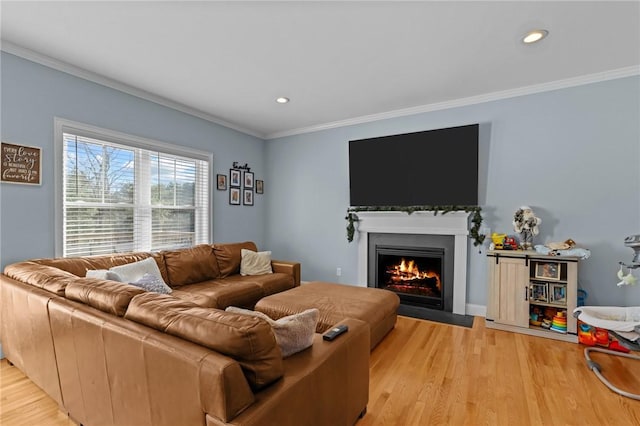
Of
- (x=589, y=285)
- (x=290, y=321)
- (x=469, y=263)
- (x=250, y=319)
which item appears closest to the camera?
(x=250, y=319)

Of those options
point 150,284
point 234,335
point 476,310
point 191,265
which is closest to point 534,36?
point 476,310

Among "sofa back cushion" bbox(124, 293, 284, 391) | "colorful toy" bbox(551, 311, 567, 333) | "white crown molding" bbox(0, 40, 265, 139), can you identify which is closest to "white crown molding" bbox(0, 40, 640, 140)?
"white crown molding" bbox(0, 40, 265, 139)

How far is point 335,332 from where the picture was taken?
63.0 inches

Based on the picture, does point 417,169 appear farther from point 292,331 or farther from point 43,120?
point 43,120

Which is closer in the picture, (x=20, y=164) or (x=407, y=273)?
(x=20, y=164)

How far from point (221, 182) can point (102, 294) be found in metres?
3.08

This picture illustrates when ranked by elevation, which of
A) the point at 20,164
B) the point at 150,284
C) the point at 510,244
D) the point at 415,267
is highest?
the point at 20,164

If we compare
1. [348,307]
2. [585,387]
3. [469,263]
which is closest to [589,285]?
[469,263]

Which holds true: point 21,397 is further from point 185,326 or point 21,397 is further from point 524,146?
point 524,146

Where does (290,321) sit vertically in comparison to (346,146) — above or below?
below

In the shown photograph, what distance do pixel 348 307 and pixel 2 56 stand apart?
3580mm

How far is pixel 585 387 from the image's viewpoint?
7.07 ft

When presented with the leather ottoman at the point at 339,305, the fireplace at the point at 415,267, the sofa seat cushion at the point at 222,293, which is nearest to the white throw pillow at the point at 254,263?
the sofa seat cushion at the point at 222,293

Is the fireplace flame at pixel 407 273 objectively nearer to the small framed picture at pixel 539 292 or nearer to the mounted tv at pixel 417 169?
the mounted tv at pixel 417 169
